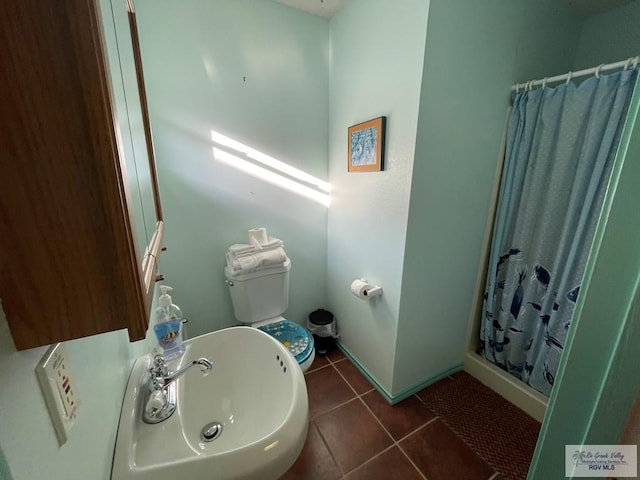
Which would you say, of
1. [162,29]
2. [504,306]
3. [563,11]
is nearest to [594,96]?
[563,11]

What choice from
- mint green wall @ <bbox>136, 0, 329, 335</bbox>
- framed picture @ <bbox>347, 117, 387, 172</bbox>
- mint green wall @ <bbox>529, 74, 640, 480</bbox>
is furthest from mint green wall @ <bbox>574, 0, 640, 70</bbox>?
mint green wall @ <bbox>529, 74, 640, 480</bbox>

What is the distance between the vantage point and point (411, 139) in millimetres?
1200

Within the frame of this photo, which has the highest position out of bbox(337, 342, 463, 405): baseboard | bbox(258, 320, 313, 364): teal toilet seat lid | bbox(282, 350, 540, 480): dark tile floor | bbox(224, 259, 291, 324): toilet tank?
bbox(224, 259, 291, 324): toilet tank

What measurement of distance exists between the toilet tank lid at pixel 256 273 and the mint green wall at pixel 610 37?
2233mm

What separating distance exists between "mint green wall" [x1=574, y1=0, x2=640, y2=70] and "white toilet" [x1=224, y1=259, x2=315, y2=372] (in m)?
2.25

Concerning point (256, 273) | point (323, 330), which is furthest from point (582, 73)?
point (323, 330)

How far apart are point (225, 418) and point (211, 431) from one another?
0.06 metres

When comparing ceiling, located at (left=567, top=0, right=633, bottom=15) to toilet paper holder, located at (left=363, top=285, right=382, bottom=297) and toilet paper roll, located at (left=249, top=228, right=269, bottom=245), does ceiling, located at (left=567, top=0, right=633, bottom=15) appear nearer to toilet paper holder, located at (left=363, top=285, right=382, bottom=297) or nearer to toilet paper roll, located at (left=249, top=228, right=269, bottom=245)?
toilet paper holder, located at (left=363, top=285, right=382, bottom=297)

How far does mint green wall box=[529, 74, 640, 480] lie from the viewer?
0.36 metres

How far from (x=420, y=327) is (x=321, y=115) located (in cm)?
153

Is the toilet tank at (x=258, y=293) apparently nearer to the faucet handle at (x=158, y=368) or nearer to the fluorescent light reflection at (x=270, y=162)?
the fluorescent light reflection at (x=270, y=162)

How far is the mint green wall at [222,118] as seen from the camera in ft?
4.45

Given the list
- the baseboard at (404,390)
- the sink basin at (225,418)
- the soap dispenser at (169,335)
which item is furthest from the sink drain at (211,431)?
the baseboard at (404,390)

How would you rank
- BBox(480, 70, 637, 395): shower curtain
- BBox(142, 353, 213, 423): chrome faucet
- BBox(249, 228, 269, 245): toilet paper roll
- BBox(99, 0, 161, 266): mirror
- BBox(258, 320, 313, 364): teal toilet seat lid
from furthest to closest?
BBox(249, 228, 269, 245): toilet paper roll < BBox(258, 320, 313, 364): teal toilet seat lid < BBox(480, 70, 637, 395): shower curtain < BBox(142, 353, 213, 423): chrome faucet < BBox(99, 0, 161, 266): mirror
